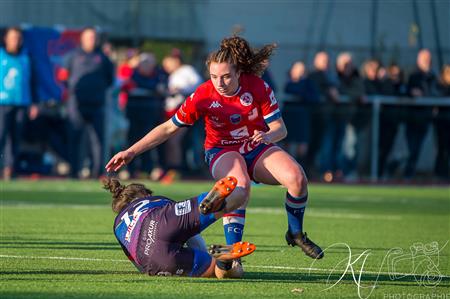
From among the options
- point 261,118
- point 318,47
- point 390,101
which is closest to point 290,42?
point 318,47

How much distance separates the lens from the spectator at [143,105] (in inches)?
845

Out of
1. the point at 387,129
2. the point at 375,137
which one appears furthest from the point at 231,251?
the point at 387,129

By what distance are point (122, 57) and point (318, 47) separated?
450 cm

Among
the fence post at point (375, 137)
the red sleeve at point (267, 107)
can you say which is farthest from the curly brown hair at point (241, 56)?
the fence post at point (375, 137)

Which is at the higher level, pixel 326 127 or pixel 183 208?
pixel 183 208

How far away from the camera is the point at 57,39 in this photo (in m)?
21.9

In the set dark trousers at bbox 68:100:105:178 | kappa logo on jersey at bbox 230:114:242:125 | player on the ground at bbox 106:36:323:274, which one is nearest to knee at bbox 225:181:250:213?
player on the ground at bbox 106:36:323:274

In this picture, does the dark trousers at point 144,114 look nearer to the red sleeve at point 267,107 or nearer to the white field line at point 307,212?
the white field line at point 307,212

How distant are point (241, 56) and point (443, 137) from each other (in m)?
15.5

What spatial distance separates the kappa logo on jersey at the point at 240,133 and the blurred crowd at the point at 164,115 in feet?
38.3

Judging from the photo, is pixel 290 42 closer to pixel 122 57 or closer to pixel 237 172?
pixel 122 57

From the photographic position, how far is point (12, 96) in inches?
806

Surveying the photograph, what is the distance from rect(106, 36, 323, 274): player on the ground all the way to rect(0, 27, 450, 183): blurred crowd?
11.6m

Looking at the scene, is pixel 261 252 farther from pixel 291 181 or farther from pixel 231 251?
pixel 231 251
